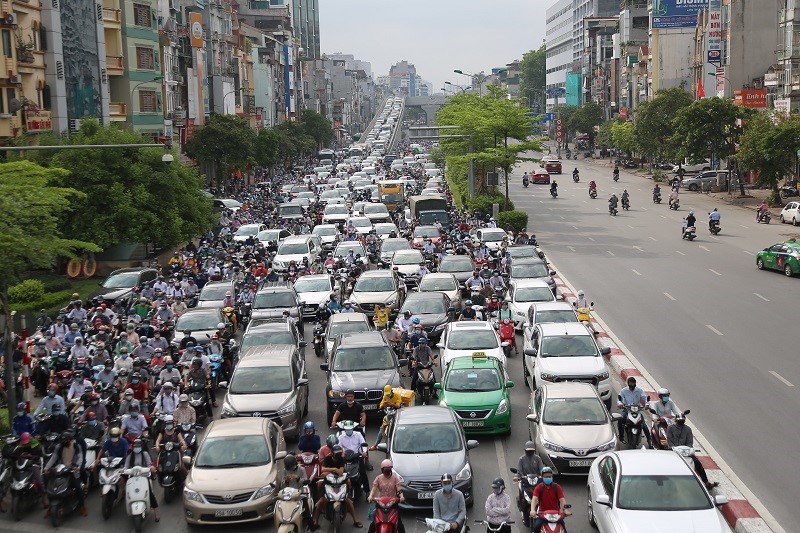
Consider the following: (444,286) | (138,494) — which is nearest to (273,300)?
(444,286)

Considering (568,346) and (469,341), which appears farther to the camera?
(469,341)

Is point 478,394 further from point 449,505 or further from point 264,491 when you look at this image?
point 449,505

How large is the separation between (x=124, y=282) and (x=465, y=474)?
66.9 ft

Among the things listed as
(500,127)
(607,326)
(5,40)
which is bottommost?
(607,326)

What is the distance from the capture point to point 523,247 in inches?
1474

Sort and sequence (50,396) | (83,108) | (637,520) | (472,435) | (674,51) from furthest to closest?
(674,51) → (83,108) → (472,435) → (50,396) → (637,520)

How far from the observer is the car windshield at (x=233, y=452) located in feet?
51.1

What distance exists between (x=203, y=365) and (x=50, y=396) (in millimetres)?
4186

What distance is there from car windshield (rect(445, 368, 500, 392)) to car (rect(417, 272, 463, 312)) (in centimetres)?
1019

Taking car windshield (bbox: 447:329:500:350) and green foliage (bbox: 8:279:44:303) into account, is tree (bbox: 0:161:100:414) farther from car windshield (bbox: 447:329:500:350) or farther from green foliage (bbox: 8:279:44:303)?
green foliage (bbox: 8:279:44:303)

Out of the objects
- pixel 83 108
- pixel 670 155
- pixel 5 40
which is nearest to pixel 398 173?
pixel 670 155

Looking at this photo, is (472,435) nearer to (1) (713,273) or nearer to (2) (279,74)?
(1) (713,273)

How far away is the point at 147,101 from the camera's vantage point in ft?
209

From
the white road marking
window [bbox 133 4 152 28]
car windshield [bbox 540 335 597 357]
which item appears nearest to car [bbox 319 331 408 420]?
car windshield [bbox 540 335 597 357]
